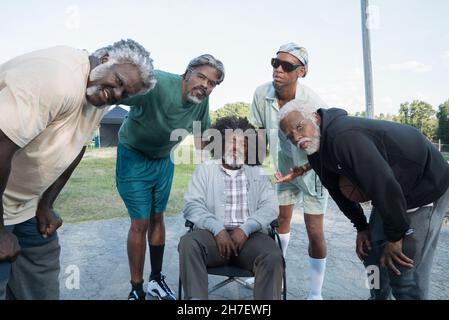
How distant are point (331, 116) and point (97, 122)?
1.29m

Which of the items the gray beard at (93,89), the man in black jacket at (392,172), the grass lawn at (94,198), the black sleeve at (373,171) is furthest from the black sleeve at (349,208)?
the grass lawn at (94,198)

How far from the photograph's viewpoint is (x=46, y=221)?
2193mm

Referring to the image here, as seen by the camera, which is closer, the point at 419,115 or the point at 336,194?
the point at 336,194

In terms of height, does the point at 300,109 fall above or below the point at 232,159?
above

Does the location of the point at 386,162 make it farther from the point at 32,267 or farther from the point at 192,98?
the point at 32,267

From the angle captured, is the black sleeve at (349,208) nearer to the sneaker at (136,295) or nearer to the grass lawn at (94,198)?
the sneaker at (136,295)

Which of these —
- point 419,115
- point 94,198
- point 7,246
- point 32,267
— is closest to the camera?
point 7,246

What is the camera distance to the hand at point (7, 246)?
1.76m

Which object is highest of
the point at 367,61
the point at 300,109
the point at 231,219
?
the point at 367,61

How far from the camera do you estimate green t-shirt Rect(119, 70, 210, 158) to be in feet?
8.80

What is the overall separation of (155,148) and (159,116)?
29 cm

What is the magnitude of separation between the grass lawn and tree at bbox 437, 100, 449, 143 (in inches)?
758

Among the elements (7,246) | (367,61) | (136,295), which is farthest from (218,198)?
(367,61)

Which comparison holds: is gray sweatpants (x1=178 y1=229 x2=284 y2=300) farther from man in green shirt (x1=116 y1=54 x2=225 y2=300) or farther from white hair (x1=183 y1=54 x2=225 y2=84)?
white hair (x1=183 y1=54 x2=225 y2=84)
